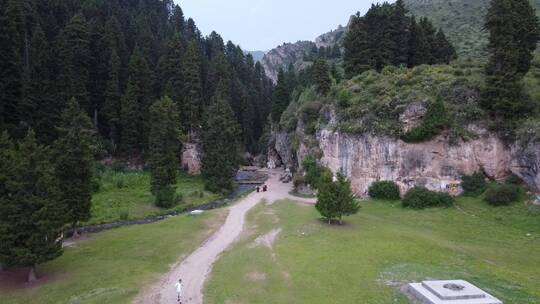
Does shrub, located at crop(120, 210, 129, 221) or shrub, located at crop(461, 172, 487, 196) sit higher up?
shrub, located at crop(461, 172, 487, 196)

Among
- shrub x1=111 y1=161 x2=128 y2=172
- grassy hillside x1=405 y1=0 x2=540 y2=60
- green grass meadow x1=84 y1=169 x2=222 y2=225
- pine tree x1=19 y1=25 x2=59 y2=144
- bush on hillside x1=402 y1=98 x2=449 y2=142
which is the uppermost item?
grassy hillside x1=405 y1=0 x2=540 y2=60

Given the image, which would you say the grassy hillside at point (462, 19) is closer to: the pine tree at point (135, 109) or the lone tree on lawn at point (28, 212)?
the pine tree at point (135, 109)

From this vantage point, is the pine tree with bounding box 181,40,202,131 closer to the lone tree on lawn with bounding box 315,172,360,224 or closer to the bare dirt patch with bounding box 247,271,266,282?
the lone tree on lawn with bounding box 315,172,360,224

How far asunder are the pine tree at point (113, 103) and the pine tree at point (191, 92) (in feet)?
40.6

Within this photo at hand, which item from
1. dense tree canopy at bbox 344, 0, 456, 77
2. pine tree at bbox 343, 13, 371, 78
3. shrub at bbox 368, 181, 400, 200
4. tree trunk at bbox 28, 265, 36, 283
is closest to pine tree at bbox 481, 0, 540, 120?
shrub at bbox 368, 181, 400, 200

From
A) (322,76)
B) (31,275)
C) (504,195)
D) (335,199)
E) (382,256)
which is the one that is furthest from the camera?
(322,76)

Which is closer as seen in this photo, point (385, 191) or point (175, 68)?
point (385, 191)

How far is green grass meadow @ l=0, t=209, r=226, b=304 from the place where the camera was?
87.8ft

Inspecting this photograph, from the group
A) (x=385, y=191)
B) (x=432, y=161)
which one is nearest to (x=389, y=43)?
(x=432, y=161)

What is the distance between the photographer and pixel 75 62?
253 feet

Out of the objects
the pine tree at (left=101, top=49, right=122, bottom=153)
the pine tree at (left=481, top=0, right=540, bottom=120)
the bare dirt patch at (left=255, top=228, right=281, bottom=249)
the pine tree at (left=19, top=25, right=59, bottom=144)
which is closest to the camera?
the bare dirt patch at (left=255, top=228, right=281, bottom=249)

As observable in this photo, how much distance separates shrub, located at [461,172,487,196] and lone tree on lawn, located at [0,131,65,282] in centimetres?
3992

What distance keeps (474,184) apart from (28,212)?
42301mm

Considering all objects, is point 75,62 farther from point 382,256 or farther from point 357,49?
point 382,256
